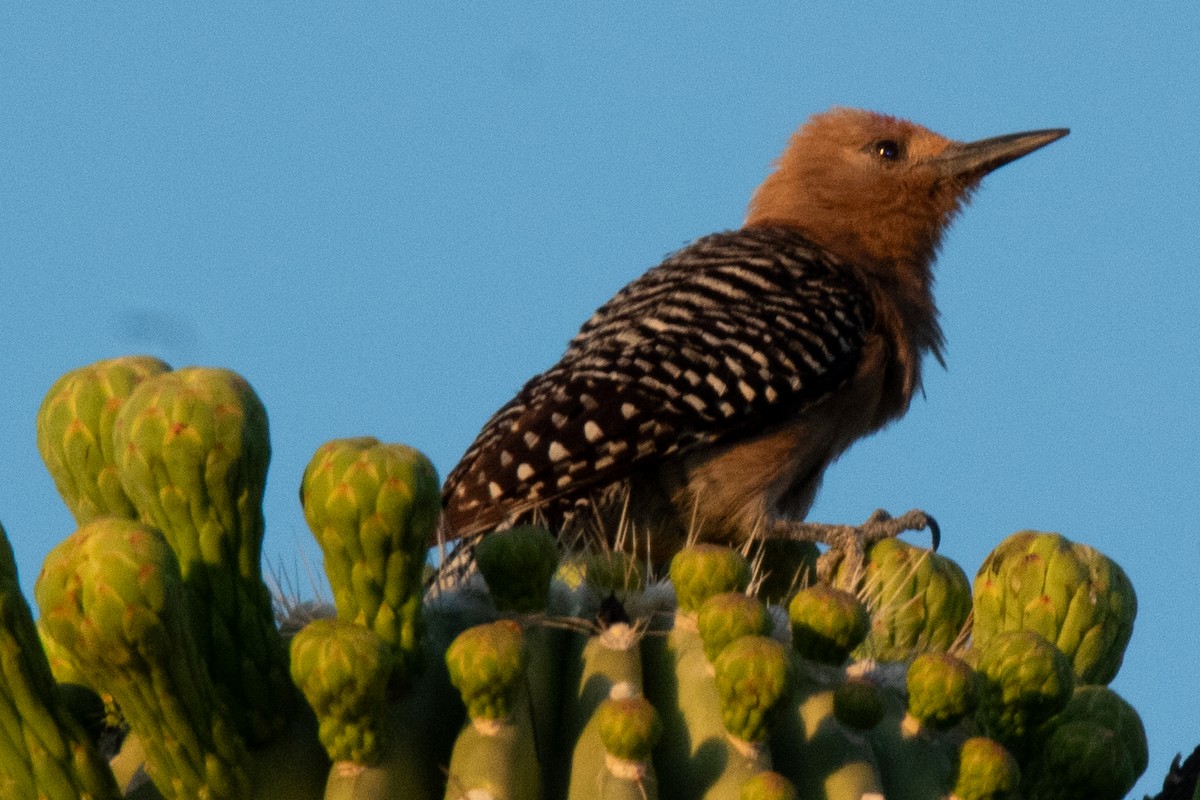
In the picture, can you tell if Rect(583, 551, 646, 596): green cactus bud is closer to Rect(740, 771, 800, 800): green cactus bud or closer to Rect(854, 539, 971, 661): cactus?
Rect(854, 539, 971, 661): cactus

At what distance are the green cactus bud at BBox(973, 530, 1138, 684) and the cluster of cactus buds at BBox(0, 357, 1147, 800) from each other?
0.44 meters

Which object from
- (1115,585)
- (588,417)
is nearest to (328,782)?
(1115,585)

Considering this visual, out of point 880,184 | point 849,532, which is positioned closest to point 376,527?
point 849,532

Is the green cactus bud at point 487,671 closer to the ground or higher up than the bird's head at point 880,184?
closer to the ground

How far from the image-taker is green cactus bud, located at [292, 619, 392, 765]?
233cm

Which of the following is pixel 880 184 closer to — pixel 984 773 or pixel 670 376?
pixel 670 376

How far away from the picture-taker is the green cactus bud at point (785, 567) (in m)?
4.50

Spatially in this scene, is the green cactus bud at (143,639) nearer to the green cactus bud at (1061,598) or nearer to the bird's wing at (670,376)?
the green cactus bud at (1061,598)

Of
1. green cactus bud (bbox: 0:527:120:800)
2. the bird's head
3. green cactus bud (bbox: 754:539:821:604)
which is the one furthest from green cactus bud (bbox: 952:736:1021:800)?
the bird's head

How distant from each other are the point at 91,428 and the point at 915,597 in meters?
1.61

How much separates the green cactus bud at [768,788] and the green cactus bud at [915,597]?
1.01 meters

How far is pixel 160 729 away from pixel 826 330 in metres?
4.08

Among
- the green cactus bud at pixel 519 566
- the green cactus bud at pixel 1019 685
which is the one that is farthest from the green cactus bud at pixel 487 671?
the green cactus bud at pixel 1019 685

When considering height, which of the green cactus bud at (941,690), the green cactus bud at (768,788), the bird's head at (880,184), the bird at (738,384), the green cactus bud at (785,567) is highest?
the bird's head at (880,184)
